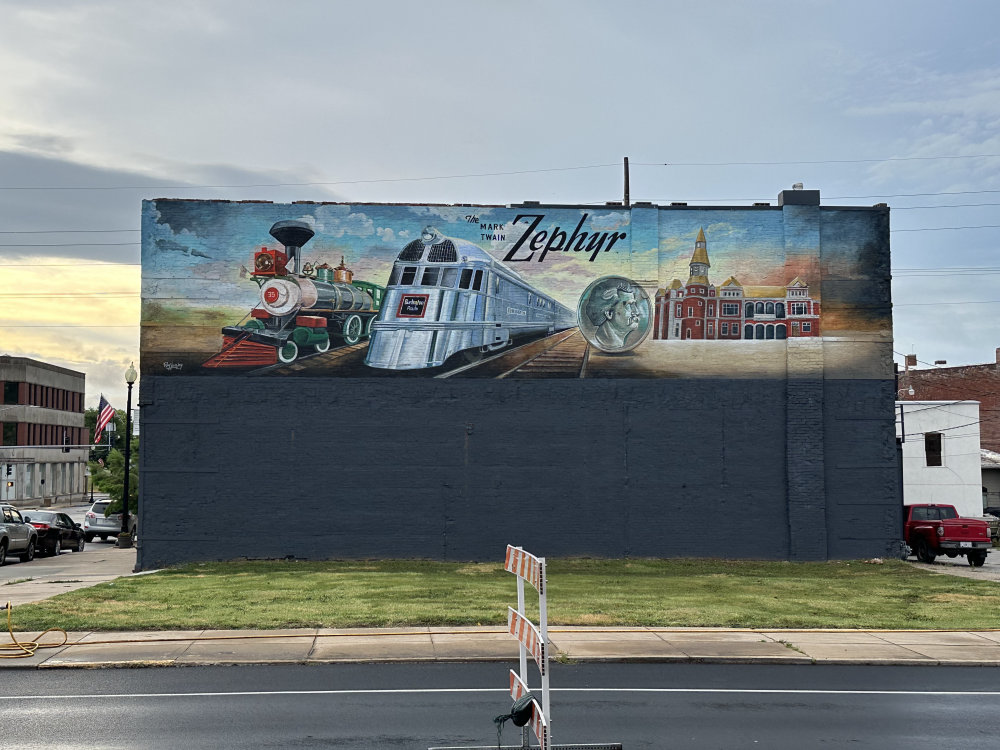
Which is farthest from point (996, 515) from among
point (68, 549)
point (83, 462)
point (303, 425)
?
point (83, 462)

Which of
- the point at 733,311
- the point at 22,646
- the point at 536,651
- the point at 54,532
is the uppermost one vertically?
the point at 733,311

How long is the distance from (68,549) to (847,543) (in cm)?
2848

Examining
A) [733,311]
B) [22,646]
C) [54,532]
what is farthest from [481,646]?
[54,532]

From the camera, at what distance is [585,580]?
2441 centimetres

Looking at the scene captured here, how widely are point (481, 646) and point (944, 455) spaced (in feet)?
140

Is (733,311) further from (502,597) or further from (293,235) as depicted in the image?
(502,597)

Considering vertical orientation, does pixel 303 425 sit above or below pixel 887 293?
below

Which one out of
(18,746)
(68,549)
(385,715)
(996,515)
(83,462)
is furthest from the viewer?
(83,462)

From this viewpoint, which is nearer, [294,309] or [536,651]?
[536,651]

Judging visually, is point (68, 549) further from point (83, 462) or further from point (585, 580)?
point (83, 462)

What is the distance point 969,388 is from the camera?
66000 mm

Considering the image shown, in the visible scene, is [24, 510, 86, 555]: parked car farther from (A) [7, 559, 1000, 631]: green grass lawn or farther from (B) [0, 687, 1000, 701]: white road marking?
(B) [0, 687, 1000, 701]: white road marking

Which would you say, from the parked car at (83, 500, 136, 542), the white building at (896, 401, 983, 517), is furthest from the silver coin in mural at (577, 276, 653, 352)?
the parked car at (83, 500, 136, 542)

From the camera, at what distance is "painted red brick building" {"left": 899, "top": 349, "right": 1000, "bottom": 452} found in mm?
65312
